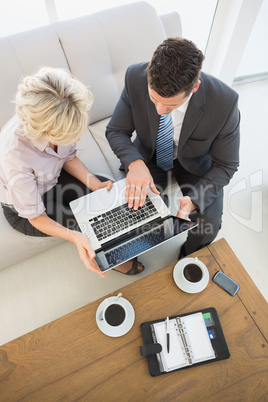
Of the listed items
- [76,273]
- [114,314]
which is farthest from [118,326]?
[76,273]

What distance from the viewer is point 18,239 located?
4.51ft

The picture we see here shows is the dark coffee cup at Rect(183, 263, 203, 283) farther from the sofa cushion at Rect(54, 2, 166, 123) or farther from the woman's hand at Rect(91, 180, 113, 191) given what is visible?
the sofa cushion at Rect(54, 2, 166, 123)

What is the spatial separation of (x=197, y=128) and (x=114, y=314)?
0.84m

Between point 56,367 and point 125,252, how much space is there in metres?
0.46

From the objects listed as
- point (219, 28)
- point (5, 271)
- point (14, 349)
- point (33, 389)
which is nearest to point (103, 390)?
point (33, 389)

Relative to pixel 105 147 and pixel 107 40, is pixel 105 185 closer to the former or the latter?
pixel 105 147

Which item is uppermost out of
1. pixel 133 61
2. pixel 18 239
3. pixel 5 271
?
pixel 133 61

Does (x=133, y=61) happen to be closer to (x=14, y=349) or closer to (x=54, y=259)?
(x=54, y=259)

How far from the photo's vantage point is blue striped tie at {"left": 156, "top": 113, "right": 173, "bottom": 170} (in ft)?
4.03

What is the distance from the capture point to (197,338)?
0.96m

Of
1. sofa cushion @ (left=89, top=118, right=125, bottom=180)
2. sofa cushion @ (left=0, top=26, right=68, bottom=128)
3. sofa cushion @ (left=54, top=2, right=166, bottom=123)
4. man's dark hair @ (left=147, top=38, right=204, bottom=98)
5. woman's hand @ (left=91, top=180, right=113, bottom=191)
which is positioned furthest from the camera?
sofa cushion @ (left=89, top=118, right=125, bottom=180)

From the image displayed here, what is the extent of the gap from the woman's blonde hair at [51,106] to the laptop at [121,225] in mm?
316

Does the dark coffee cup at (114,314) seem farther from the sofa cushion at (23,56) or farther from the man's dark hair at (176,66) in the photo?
the sofa cushion at (23,56)

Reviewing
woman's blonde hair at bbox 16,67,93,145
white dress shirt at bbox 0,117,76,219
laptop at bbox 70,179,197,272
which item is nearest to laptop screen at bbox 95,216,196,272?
laptop at bbox 70,179,197,272
